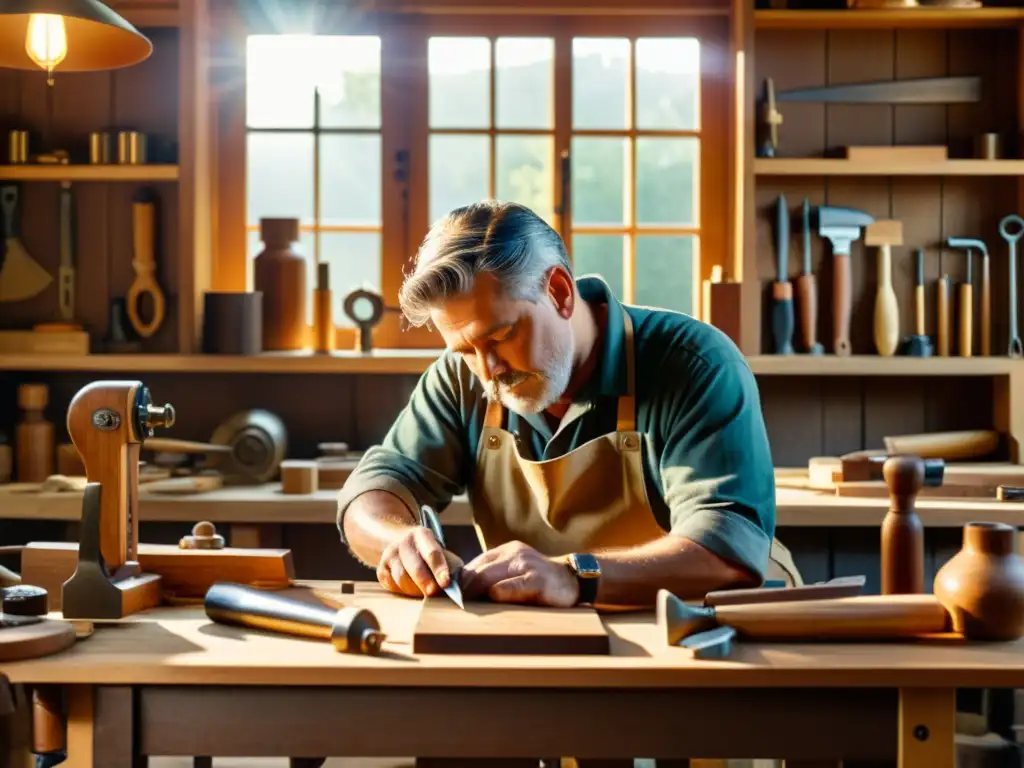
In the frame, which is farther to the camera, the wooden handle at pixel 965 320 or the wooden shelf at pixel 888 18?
the wooden handle at pixel 965 320

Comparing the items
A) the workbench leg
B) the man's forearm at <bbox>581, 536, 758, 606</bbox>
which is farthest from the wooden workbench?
the man's forearm at <bbox>581, 536, 758, 606</bbox>

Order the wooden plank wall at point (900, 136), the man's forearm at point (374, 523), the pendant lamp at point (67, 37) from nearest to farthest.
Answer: the man's forearm at point (374, 523), the pendant lamp at point (67, 37), the wooden plank wall at point (900, 136)

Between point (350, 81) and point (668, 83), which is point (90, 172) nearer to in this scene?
point (350, 81)

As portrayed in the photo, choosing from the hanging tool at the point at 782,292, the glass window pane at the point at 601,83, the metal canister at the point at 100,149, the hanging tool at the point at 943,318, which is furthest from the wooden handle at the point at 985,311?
the metal canister at the point at 100,149

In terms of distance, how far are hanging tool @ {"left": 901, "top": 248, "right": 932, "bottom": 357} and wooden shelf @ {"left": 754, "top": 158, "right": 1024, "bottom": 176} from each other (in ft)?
1.15

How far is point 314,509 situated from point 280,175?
1.45m

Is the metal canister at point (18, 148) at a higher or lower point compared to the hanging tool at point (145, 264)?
higher

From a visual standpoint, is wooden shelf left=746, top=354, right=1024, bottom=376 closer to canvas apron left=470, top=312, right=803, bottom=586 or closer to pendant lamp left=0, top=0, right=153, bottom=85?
canvas apron left=470, top=312, right=803, bottom=586

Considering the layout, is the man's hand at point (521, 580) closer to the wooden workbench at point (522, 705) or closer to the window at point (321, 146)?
the wooden workbench at point (522, 705)

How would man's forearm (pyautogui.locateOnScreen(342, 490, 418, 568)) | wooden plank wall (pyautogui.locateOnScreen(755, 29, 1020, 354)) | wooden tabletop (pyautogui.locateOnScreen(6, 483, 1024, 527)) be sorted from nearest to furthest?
man's forearm (pyautogui.locateOnScreen(342, 490, 418, 568)), wooden tabletop (pyautogui.locateOnScreen(6, 483, 1024, 527)), wooden plank wall (pyautogui.locateOnScreen(755, 29, 1020, 354))

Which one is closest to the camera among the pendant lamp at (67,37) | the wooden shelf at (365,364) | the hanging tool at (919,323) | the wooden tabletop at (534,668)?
the wooden tabletop at (534,668)

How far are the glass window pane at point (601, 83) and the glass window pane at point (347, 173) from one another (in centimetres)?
76

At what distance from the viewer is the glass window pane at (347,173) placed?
4648 mm

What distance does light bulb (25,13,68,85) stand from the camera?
286cm
